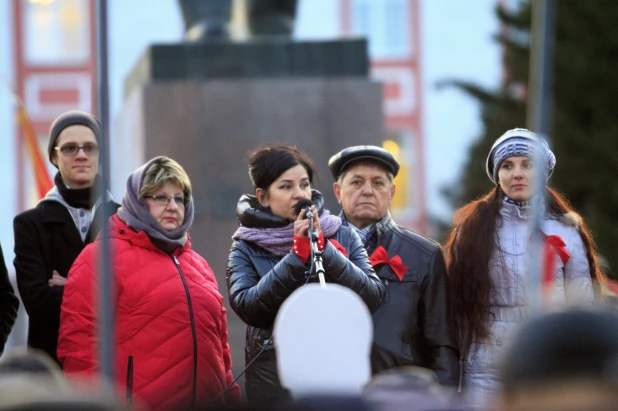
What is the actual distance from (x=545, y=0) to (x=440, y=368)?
5.60 ft

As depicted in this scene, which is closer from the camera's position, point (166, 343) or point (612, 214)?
point (166, 343)

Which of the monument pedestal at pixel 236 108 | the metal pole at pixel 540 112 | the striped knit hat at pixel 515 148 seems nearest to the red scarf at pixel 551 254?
the striped knit hat at pixel 515 148

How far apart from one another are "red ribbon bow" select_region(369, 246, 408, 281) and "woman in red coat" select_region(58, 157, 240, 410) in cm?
66

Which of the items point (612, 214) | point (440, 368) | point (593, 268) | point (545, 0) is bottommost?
point (612, 214)

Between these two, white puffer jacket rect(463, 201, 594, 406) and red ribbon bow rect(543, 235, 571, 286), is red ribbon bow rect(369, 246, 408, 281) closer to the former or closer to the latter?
white puffer jacket rect(463, 201, 594, 406)

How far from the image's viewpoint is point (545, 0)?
15.0ft

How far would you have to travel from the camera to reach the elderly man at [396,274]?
5.64 m

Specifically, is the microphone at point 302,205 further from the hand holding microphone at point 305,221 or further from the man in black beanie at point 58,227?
the man in black beanie at point 58,227

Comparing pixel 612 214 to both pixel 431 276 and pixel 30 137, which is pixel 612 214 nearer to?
pixel 30 137

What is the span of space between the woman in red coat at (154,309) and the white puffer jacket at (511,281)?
991 millimetres

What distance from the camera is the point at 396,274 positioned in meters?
5.75

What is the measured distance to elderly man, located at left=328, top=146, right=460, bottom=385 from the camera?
564 centimetres

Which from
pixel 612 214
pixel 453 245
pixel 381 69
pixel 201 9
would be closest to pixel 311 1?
pixel 381 69

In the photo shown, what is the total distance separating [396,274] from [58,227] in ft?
4.67
